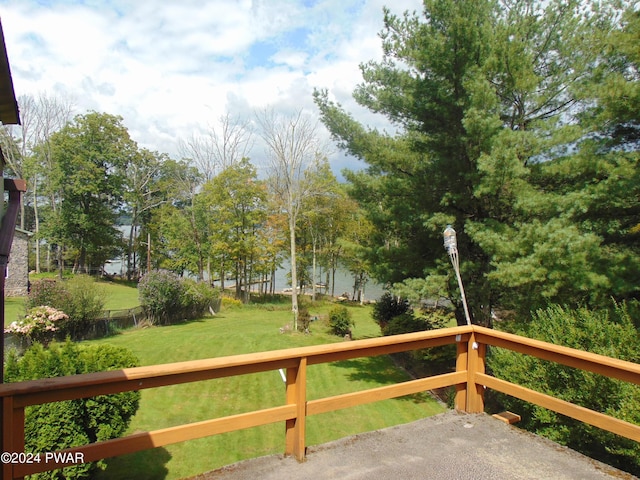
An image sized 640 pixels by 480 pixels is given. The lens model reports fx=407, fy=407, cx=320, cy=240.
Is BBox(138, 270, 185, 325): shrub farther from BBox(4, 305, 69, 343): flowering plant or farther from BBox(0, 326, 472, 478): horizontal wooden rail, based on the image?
BBox(0, 326, 472, 478): horizontal wooden rail

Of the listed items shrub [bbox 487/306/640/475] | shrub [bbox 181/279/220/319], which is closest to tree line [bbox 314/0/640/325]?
shrub [bbox 487/306/640/475]

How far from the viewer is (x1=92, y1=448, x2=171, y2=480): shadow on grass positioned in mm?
5508

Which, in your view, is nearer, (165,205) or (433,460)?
(433,460)

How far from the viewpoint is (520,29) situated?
30.6 feet

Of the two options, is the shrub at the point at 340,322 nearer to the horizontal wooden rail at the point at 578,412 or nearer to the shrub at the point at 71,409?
the shrub at the point at 71,409

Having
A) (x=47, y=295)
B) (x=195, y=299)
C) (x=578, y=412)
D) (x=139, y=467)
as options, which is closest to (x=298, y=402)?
(x=578, y=412)

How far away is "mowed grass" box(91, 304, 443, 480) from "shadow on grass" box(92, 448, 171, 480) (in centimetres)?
1

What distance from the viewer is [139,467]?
5.80 m

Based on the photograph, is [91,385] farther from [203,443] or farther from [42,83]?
[42,83]

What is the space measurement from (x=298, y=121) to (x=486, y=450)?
17.5 meters

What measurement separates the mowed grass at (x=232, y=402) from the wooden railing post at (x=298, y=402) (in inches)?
165

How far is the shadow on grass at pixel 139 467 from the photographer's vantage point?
5508 millimetres

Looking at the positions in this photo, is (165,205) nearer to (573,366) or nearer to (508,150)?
(508,150)

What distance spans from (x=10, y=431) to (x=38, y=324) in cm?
1262
